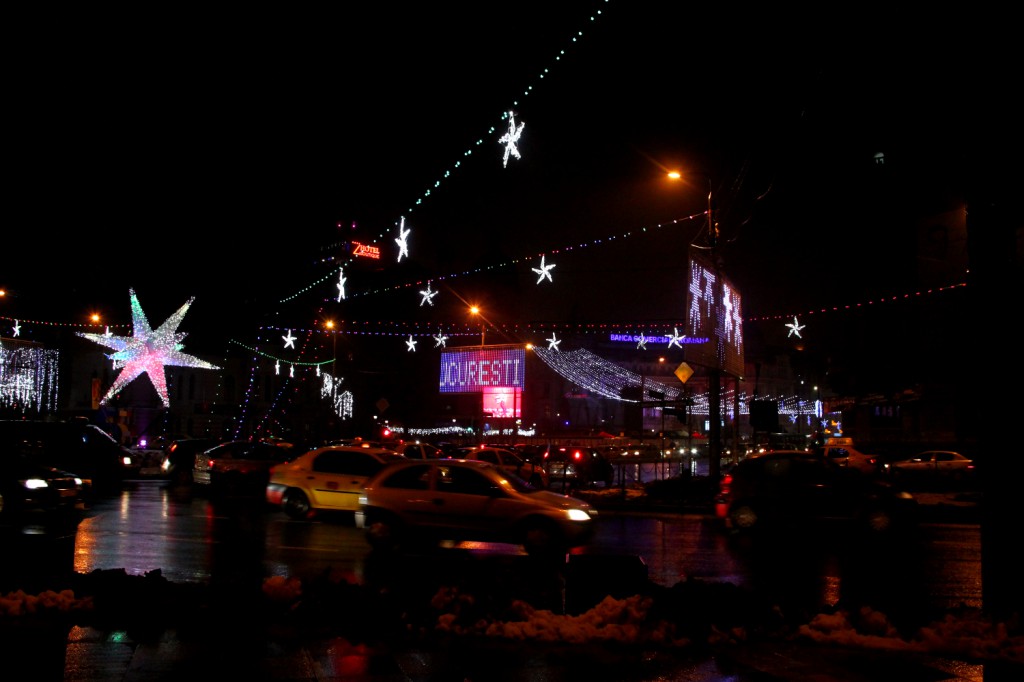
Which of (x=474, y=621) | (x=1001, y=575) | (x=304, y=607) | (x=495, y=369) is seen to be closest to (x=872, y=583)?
(x=1001, y=575)

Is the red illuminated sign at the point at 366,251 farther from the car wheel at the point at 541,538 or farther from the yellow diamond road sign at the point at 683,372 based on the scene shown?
the car wheel at the point at 541,538

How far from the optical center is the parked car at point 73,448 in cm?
1988

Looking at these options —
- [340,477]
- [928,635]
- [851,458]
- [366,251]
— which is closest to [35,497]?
[340,477]

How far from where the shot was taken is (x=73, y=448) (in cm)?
2209

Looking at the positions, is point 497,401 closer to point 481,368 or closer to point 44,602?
point 481,368

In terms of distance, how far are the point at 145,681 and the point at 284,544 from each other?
807 cm

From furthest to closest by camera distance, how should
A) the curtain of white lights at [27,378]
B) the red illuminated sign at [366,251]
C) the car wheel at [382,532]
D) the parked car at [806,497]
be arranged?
the red illuminated sign at [366,251]
the curtain of white lights at [27,378]
the parked car at [806,497]
the car wheel at [382,532]

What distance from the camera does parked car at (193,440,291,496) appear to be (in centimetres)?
2394

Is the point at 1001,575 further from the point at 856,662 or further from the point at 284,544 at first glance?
the point at 284,544

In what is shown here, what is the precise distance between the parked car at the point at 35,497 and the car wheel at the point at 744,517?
11402 millimetres

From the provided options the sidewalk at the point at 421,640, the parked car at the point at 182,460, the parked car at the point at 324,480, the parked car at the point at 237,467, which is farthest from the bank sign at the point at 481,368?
the sidewalk at the point at 421,640

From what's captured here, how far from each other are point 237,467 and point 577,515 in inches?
536

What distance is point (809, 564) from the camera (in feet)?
42.0

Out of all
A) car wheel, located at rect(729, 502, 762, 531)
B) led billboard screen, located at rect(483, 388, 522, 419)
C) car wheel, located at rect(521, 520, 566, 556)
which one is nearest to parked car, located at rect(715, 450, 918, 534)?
car wheel, located at rect(729, 502, 762, 531)
